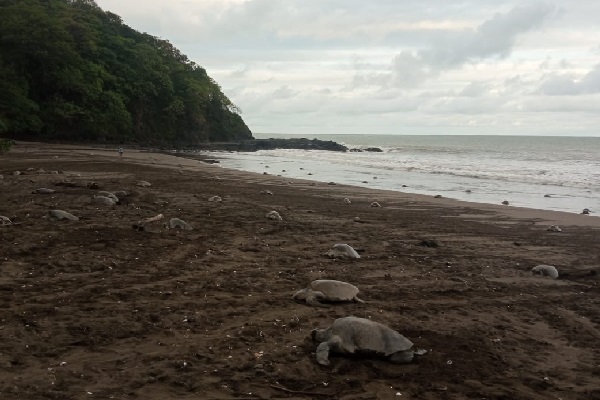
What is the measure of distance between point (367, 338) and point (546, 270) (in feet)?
17.8

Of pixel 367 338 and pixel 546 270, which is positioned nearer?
pixel 367 338

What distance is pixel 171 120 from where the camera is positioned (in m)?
67.3

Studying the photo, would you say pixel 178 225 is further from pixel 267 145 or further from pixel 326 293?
pixel 267 145

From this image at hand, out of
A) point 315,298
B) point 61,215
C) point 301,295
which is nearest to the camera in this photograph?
point 315,298

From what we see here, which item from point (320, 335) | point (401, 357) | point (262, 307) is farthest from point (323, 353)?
point (262, 307)

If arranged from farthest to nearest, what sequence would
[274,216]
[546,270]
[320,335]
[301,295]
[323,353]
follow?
[274,216] < [546,270] < [301,295] < [320,335] < [323,353]

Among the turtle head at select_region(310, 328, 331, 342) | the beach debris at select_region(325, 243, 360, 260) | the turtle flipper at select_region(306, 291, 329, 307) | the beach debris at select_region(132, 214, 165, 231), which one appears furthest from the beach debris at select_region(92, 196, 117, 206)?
the turtle head at select_region(310, 328, 331, 342)

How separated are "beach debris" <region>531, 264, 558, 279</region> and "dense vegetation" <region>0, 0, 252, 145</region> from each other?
124 ft

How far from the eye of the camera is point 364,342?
16.7 feet

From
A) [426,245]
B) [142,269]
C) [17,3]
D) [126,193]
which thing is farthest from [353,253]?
[17,3]

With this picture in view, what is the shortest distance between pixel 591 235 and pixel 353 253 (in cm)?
814

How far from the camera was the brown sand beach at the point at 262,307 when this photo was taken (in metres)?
4.52

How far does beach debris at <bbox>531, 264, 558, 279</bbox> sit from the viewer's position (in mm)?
9086

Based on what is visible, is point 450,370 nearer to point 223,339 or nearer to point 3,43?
point 223,339
